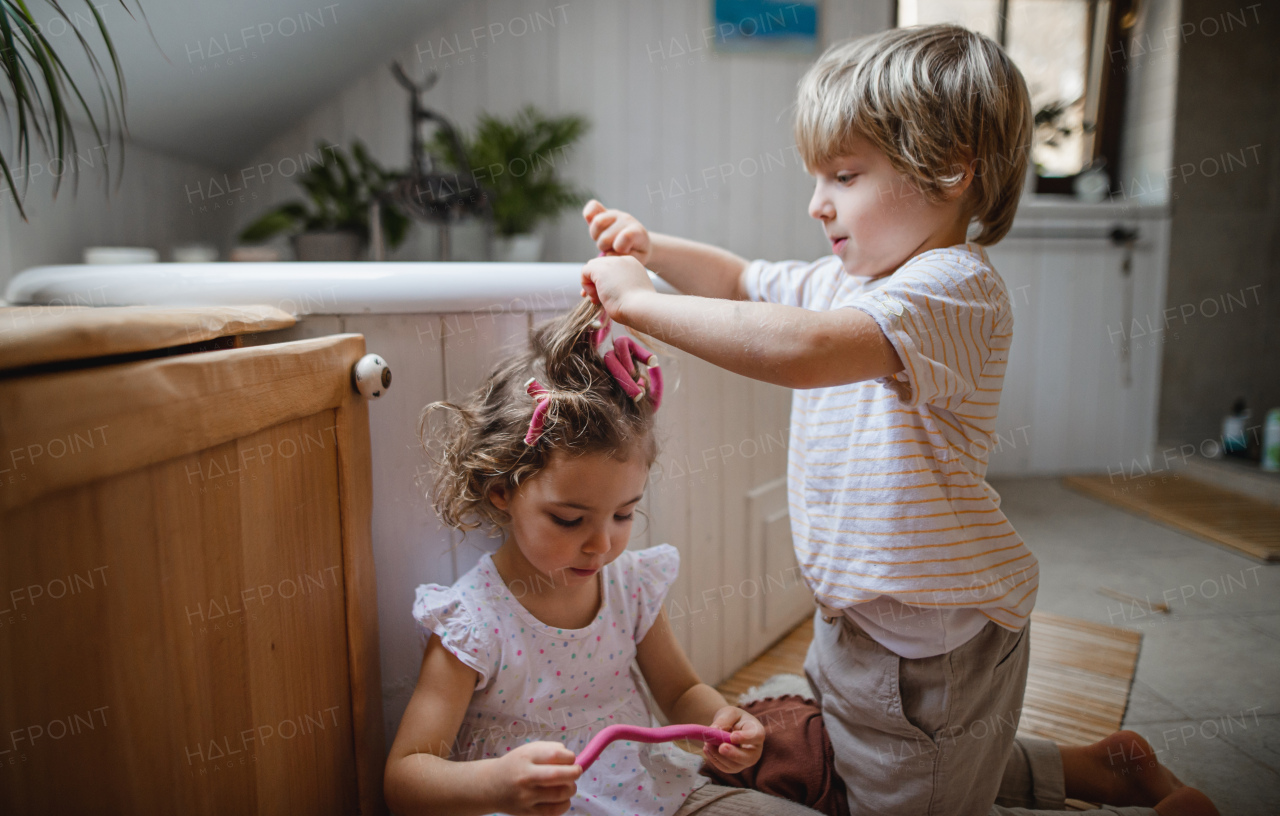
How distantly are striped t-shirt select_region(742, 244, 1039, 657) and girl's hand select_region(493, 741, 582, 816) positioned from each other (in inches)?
12.7

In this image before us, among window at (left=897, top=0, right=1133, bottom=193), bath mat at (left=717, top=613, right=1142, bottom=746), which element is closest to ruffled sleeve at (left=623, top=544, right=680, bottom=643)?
bath mat at (left=717, top=613, right=1142, bottom=746)

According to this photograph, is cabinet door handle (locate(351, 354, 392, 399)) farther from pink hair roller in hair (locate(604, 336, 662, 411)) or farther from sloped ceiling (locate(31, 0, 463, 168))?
Answer: sloped ceiling (locate(31, 0, 463, 168))

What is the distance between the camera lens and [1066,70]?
2.46 metres

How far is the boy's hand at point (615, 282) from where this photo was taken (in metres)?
0.63

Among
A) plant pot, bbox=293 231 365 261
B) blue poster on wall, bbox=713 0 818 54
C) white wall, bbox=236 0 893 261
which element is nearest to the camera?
plant pot, bbox=293 231 365 261

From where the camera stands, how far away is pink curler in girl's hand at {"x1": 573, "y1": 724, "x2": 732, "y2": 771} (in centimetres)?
58

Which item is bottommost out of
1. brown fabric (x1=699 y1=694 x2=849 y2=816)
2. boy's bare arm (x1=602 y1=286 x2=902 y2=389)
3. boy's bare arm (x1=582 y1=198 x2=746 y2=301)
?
brown fabric (x1=699 y1=694 x2=849 y2=816)

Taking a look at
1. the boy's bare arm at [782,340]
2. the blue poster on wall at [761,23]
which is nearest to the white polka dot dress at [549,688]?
the boy's bare arm at [782,340]

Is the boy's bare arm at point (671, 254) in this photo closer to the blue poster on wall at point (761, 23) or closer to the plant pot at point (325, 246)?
the plant pot at point (325, 246)

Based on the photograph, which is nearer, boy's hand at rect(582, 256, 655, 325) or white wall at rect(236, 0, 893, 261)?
boy's hand at rect(582, 256, 655, 325)

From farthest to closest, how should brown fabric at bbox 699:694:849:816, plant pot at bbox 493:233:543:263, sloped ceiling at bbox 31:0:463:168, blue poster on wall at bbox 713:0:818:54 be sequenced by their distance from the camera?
blue poster on wall at bbox 713:0:818:54
plant pot at bbox 493:233:543:263
sloped ceiling at bbox 31:0:463:168
brown fabric at bbox 699:694:849:816

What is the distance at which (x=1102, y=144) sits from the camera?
2512mm

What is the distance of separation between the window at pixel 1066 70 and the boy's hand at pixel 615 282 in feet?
6.98

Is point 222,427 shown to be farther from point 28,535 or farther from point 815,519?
point 815,519
